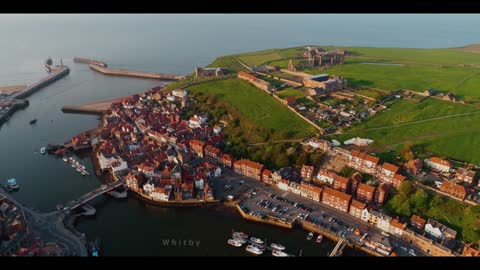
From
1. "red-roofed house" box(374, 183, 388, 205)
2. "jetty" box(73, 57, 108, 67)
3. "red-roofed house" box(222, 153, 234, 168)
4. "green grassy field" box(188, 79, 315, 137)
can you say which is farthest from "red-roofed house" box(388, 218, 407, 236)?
"jetty" box(73, 57, 108, 67)

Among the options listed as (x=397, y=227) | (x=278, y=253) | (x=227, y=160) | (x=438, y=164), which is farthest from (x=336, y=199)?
(x=227, y=160)

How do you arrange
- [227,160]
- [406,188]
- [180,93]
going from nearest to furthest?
[406,188] < [227,160] < [180,93]

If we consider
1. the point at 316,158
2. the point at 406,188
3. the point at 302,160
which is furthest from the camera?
the point at 302,160

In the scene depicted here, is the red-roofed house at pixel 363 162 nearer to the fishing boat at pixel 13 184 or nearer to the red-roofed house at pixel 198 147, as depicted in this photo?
the red-roofed house at pixel 198 147

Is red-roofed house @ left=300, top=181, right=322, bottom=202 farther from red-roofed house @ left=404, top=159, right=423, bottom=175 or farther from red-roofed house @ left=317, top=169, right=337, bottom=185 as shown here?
red-roofed house @ left=404, top=159, right=423, bottom=175

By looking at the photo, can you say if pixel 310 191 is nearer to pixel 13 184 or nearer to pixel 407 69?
pixel 13 184
